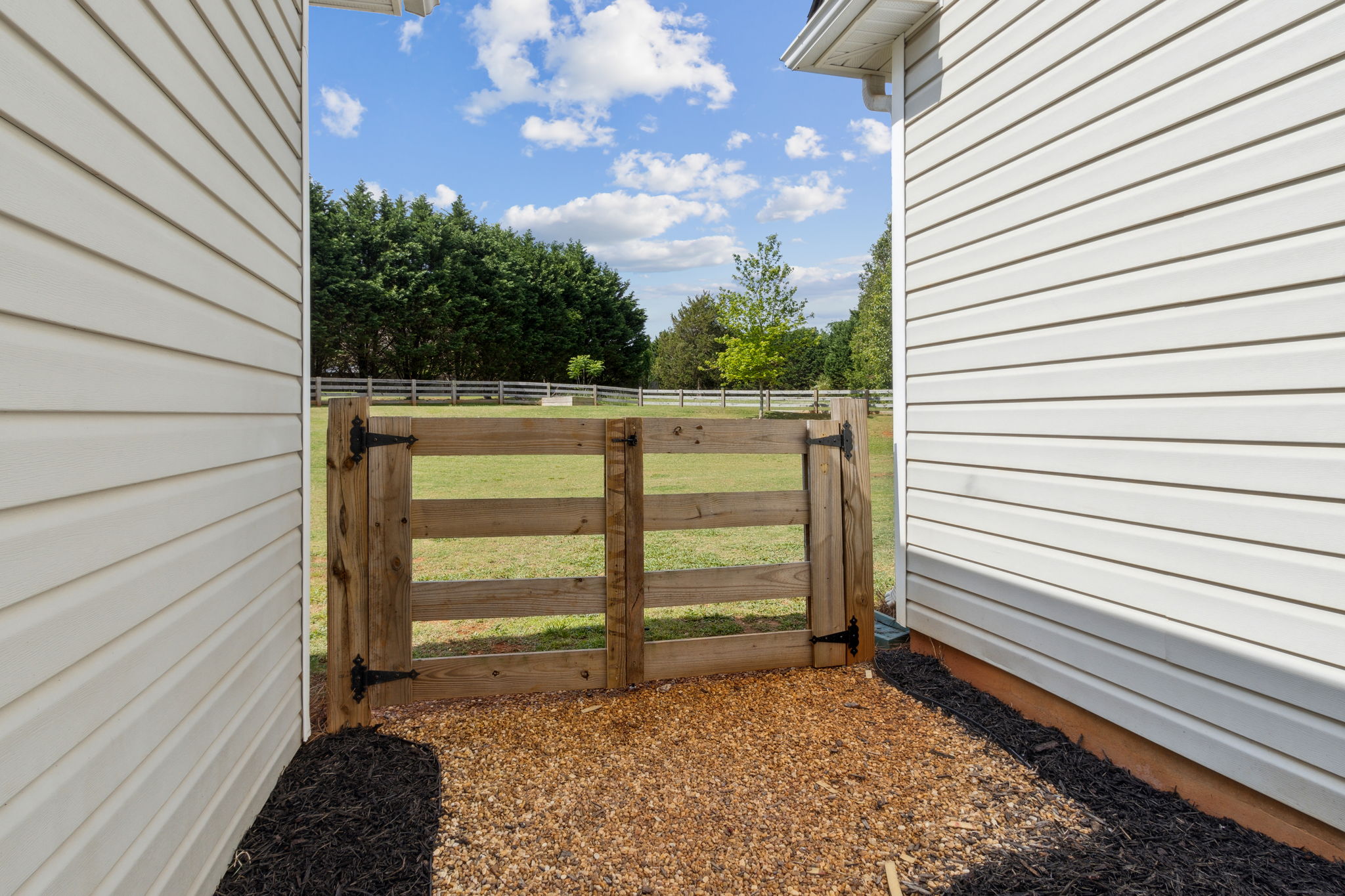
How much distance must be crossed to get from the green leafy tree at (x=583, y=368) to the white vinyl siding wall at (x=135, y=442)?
22.5 metres

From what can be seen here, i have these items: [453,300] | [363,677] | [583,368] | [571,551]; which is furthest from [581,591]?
[583,368]

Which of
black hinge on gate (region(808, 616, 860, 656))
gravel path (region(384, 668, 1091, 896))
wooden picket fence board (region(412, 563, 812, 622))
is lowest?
gravel path (region(384, 668, 1091, 896))

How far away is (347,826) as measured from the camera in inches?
79.8

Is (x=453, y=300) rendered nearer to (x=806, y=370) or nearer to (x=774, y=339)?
(x=774, y=339)

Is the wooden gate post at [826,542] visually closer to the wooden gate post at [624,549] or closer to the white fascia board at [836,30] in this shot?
the wooden gate post at [624,549]

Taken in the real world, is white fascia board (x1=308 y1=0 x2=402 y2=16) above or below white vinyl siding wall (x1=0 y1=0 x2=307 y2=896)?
above

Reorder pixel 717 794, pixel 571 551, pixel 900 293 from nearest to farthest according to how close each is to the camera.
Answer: pixel 717 794, pixel 900 293, pixel 571 551

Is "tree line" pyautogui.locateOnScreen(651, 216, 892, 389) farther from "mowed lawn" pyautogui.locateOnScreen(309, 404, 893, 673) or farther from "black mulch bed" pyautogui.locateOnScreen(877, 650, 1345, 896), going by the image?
"black mulch bed" pyautogui.locateOnScreen(877, 650, 1345, 896)

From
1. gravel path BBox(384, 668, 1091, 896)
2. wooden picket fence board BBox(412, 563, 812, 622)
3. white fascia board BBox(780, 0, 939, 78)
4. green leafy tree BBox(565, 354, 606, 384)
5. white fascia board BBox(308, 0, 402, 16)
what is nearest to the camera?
gravel path BBox(384, 668, 1091, 896)

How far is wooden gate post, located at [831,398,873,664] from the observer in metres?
3.35

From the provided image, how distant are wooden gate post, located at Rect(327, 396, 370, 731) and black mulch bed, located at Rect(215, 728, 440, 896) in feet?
0.65

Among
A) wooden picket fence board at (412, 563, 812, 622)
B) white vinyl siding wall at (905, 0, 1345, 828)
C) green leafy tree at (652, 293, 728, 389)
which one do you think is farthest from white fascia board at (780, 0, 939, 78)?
green leafy tree at (652, 293, 728, 389)

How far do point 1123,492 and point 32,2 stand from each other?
3.04 meters

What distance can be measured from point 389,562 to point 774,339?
55.5 ft
